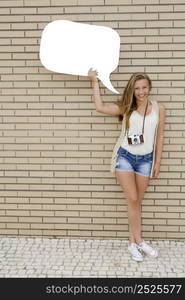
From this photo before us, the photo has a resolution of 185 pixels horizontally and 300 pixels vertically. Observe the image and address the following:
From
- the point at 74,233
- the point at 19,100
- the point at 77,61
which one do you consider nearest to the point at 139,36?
the point at 77,61

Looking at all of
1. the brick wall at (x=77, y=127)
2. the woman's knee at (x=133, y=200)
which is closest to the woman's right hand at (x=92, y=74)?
the brick wall at (x=77, y=127)

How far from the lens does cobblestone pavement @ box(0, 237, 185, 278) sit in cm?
390

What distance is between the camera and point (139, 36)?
4.11 m

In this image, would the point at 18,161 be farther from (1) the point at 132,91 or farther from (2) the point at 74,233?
(1) the point at 132,91

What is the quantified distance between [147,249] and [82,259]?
66cm

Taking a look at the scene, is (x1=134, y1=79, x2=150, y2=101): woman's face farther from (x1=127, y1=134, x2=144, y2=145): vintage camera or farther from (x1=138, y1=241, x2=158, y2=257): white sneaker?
(x1=138, y1=241, x2=158, y2=257): white sneaker

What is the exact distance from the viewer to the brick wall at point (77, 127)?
411 cm

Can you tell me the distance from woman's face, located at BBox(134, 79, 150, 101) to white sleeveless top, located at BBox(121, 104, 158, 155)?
17cm

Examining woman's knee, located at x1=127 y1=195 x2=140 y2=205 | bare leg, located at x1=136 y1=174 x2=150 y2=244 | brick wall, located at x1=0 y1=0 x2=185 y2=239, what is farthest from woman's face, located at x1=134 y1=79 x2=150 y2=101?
woman's knee, located at x1=127 y1=195 x2=140 y2=205

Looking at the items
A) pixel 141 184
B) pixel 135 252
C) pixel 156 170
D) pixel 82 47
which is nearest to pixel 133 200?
pixel 141 184

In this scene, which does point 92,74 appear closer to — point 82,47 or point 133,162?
point 82,47

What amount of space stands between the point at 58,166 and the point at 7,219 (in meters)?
0.84

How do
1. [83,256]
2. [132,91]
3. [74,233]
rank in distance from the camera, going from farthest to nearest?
[74,233] < [83,256] < [132,91]

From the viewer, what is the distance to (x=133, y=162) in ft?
13.4
